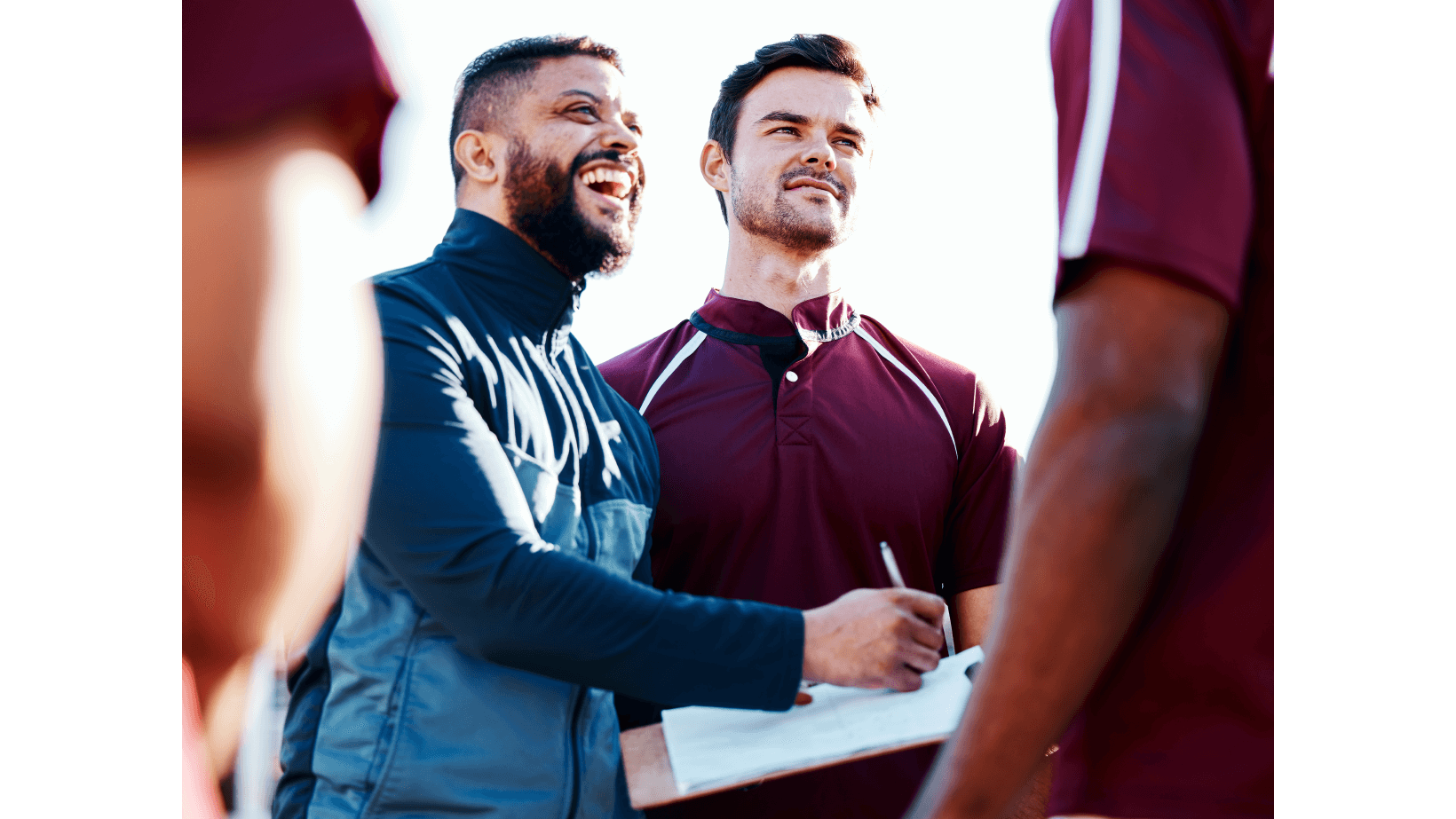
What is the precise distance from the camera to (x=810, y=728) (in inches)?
65.3

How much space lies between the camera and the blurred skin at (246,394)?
68 centimetres

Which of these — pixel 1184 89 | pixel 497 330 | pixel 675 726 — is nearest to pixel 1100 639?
pixel 1184 89

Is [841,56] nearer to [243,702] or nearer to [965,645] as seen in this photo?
[965,645]

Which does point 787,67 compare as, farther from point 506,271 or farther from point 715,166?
point 506,271

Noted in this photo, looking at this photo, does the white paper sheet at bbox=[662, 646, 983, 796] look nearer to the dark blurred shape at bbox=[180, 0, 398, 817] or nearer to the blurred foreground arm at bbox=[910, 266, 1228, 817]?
the blurred foreground arm at bbox=[910, 266, 1228, 817]

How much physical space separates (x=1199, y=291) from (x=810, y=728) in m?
1.15

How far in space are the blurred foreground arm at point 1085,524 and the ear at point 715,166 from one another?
3.05m

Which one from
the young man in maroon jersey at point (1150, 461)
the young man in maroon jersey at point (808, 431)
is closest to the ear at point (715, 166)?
the young man in maroon jersey at point (808, 431)

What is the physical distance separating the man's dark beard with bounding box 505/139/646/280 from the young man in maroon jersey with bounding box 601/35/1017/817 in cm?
60

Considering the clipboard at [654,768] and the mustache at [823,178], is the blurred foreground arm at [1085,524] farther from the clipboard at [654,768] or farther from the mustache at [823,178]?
the mustache at [823,178]

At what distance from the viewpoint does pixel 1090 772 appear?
90cm

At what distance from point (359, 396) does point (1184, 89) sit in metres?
0.95

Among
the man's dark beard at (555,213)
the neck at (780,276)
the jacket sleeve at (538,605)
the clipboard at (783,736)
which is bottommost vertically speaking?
the clipboard at (783,736)

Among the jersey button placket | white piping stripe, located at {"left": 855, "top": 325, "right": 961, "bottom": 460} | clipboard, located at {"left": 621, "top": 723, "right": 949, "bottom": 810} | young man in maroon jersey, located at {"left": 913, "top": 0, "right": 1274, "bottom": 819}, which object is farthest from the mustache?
young man in maroon jersey, located at {"left": 913, "top": 0, "right": 1274, "bottom": 819}
